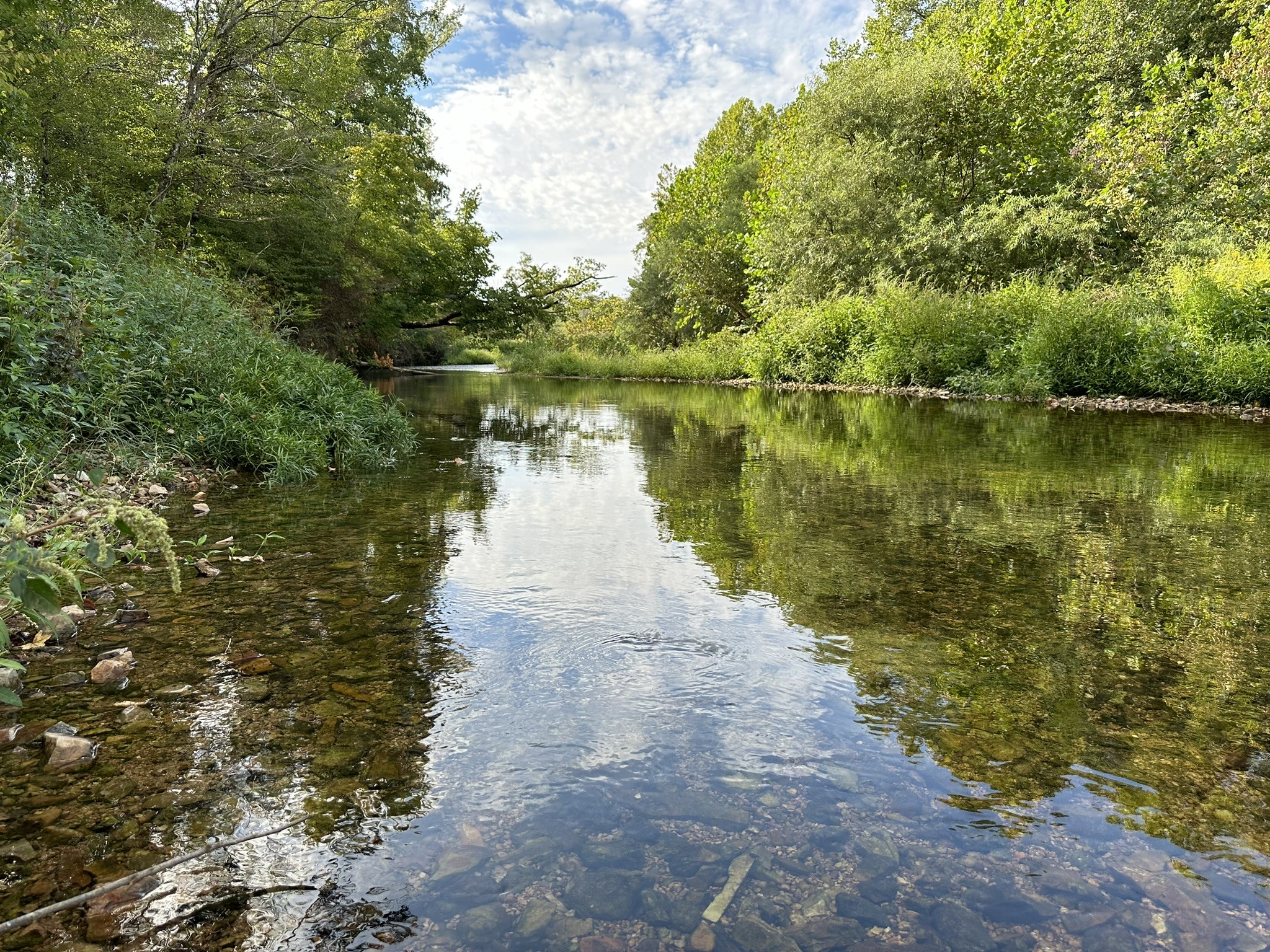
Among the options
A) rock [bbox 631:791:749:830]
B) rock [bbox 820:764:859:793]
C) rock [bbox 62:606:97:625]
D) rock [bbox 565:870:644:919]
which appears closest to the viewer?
rock [bbox 565:870:644:919]

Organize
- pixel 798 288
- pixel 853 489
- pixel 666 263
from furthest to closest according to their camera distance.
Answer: pixel 666 263 < pixel 798 288 < pixel 853 489

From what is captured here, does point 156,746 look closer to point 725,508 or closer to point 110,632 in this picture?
point 110,632

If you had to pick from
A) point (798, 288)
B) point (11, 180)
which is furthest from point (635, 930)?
point (798, 288)

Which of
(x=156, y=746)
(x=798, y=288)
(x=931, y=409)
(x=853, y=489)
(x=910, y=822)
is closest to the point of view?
(x=910, y=822)

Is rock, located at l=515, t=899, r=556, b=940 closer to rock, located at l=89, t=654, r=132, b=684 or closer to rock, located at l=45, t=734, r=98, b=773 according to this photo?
rock, located at l=45, t=734, r=98, b=773

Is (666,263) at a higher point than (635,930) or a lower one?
higher

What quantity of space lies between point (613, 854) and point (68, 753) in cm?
166

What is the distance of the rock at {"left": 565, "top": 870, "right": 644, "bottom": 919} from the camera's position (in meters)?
1.65

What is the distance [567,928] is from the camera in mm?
1599

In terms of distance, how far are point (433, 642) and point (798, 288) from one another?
2597 centimetres

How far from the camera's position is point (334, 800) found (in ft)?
6.61

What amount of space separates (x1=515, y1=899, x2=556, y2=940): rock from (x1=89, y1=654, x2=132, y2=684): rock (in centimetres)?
193

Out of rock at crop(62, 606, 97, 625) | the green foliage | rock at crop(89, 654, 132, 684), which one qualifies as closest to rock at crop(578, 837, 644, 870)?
the green foliage

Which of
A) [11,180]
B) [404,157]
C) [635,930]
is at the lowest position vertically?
[635,930]
